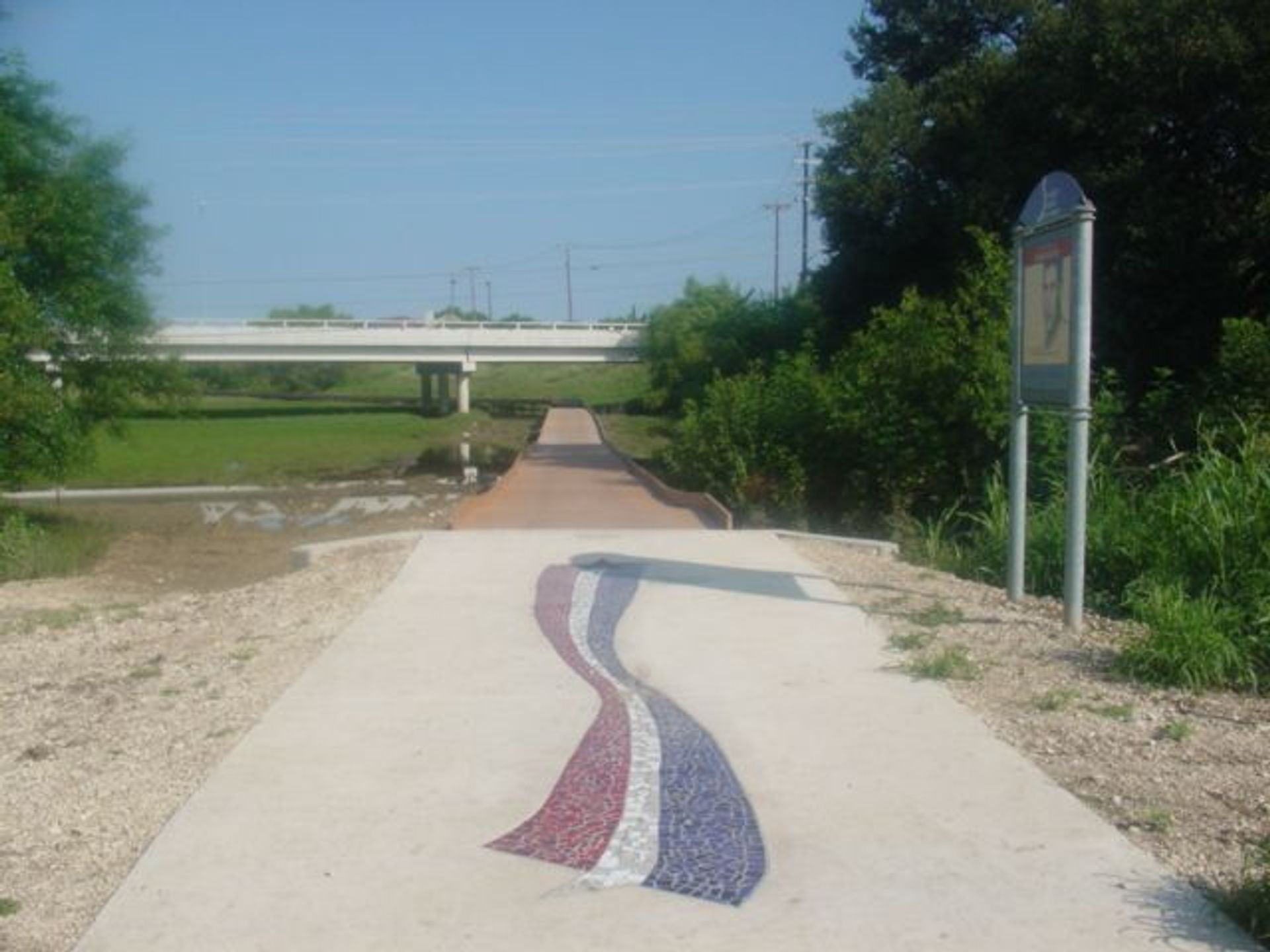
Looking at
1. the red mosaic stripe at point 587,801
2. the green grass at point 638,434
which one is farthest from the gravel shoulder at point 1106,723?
the green grass at point 638,434

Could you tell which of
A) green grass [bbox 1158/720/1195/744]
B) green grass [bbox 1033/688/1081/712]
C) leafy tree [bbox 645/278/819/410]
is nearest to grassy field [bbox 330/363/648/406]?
leafy tree [bbox 645/278/819/410]

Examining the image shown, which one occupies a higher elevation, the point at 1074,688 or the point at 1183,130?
the point at 1183,130

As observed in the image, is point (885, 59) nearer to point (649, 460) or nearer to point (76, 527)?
point (649, 460)

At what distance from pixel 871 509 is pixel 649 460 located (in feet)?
68.6

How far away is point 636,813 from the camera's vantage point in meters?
6.09

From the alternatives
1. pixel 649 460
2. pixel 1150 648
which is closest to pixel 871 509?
pixel 1150 648

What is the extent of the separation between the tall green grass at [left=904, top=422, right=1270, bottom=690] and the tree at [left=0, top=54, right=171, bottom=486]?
52.2ft

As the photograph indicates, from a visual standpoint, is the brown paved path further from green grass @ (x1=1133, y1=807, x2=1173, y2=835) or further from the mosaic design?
green grass @ (x1=1133, y1=807, x2=1173, y2=835)

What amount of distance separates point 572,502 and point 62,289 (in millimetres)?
12318

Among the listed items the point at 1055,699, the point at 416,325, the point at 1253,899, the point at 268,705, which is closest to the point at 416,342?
the point at 416,325

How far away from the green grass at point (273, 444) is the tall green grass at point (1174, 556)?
20286 mm

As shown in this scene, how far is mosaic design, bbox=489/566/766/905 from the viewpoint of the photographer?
537cm

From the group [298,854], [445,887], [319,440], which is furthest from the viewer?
[319,440]

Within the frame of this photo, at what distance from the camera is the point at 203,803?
20.3ft
